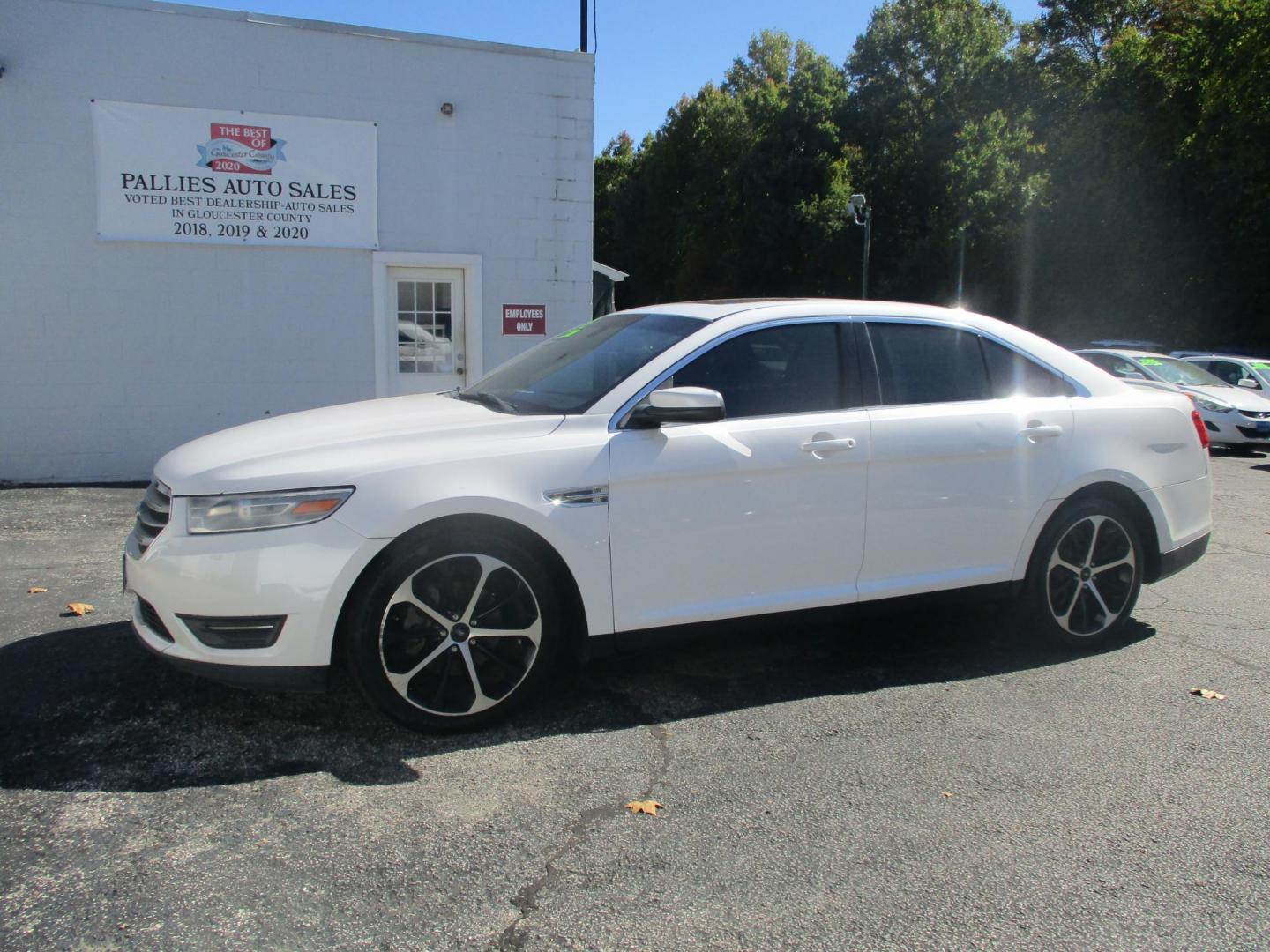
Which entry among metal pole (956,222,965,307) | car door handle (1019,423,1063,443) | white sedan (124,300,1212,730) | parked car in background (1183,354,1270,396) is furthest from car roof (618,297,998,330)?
metal pole (956,222,965,307)

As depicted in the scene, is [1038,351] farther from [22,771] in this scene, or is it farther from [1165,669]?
[22,771]

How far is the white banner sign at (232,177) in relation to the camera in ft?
30.7

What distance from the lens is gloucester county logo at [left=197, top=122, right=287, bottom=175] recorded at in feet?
31.4

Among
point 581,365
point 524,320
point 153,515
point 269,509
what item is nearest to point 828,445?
point 581,365

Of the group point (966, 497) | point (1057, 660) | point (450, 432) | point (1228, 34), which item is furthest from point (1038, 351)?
point (1228, 34)

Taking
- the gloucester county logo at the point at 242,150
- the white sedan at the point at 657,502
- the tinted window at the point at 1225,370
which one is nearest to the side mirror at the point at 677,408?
the white sedan at the point at 657,502

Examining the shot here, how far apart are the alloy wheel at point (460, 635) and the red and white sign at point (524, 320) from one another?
720cm

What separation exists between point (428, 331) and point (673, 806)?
26.3 feet

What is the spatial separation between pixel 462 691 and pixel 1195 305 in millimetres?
31410

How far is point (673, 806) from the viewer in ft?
10.9

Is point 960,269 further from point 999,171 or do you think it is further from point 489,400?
point 489,400

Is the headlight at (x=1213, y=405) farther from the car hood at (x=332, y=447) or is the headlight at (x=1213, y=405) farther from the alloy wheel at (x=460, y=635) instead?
the alloy wheel at (x=460, y=635)

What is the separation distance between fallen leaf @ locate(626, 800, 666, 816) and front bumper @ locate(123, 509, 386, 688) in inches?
45.8

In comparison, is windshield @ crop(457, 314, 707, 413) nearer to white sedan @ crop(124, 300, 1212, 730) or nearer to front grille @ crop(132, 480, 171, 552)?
white sedan @ crop(124, 300, 1212, 730)
